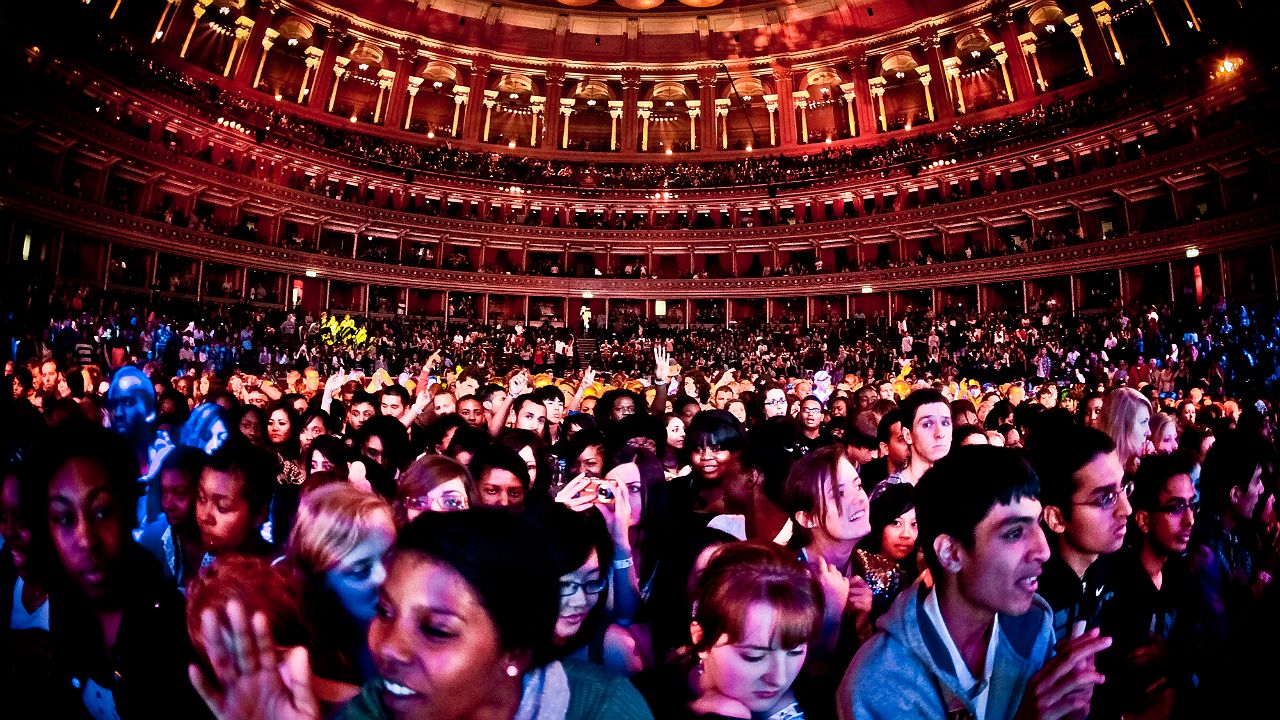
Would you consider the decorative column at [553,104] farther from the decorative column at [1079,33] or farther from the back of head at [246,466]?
the back of head at [246,466]

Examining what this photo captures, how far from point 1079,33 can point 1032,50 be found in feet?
7.52

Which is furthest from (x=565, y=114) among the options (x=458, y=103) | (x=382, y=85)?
(x=382, y=85)

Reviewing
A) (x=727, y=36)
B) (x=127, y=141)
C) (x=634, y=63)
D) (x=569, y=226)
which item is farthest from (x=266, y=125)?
(x=727, y=36)

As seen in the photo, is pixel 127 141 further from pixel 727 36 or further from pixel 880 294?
pixel 880 294

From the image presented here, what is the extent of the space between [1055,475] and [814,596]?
159 cm

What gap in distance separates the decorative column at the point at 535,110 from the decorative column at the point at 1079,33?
3014cm

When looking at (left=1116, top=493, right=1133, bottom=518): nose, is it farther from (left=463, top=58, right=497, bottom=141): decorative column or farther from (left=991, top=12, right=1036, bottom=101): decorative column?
(left=463, top=58, right=497, bottom=141): decorative column

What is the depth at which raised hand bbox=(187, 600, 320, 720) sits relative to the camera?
2002 millimetres

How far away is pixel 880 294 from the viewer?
39969 millimetres

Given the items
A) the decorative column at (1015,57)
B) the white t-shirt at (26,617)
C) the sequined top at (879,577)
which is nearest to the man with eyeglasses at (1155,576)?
the sequined top at (879,577)

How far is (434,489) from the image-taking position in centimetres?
376

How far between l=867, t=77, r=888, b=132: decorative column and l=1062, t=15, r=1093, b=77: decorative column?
9797 millimetres

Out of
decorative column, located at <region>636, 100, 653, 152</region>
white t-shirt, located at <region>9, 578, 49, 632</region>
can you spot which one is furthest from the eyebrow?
decorative column, located at <region>636, 100, 653, 152</region>

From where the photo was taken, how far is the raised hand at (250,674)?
2.00 m
